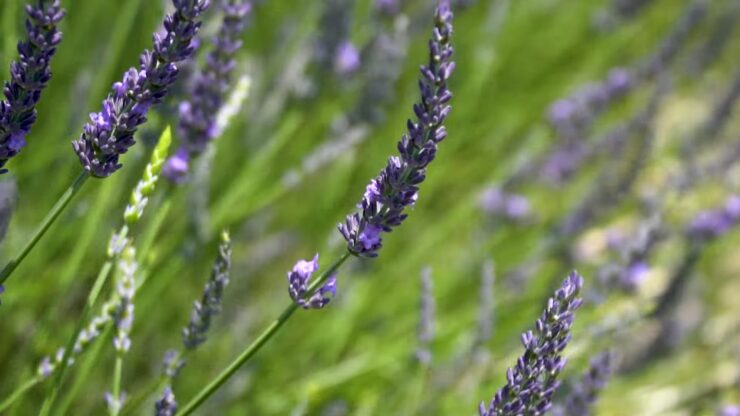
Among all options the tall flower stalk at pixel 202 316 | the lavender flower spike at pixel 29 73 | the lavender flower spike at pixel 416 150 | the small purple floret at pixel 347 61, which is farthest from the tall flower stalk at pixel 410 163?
the small purple floret at pixel 347 61

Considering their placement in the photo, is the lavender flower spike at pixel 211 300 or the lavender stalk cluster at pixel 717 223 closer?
the lavender flower spike at pixel 211 300

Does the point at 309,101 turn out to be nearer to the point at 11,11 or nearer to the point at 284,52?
the point at 284,52

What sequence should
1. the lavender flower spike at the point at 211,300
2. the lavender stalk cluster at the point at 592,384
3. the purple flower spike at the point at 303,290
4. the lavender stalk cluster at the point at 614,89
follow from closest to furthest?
the purple flower spike at the point at 303,290 < the lavender flower spike at the point at 211,300 < the lavender stalk cluster at the point at 592,384 < the lavender stalk cluster at the point at 614,89

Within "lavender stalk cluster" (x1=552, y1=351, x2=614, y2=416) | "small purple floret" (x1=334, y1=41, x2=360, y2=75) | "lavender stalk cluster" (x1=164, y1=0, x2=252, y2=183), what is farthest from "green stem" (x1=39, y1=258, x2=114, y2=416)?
"small purple floret" (x1=334, y1=41, x2=360, y2=75)

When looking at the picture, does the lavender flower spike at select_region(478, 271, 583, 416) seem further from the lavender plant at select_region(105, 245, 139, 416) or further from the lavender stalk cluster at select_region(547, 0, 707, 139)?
the lavender stalk cluster at select_region(547, 0, 707, 139)

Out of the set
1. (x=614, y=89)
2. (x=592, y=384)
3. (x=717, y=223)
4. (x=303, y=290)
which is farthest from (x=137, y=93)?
(x=614, y=89)

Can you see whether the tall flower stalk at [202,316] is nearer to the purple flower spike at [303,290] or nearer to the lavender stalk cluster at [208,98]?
the purple flower spike at [303,290]
